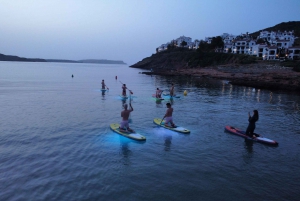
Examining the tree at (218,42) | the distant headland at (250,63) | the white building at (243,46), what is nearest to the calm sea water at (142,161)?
the distant headland at (250,63)

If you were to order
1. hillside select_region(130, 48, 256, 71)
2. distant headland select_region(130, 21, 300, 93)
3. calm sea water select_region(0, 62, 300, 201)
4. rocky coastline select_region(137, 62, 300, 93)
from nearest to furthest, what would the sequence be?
calm sea water select_region(0, 62, 300, 201), rocky coastline select_region(137, 62, 300, 93), distant headland select_region(130, 21, 300, 93), hillside select_region(130, 48, 256, 71)

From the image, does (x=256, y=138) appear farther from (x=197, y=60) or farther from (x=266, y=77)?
(x=197, y=60)

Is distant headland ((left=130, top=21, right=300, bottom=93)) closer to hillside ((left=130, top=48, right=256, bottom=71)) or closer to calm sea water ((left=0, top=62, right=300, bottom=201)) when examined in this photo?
hillside ((left=130, top=48, right=256, bottom=71))

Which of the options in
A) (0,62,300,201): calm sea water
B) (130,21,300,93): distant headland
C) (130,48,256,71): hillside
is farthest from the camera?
(130,48,256,71): hillside

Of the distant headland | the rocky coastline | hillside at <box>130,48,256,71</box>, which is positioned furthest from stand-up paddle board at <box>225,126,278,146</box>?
hillside at <box>130,48,256,71</box>

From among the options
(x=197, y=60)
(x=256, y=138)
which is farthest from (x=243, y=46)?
(x=256, y=138)

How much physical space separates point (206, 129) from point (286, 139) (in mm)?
5750

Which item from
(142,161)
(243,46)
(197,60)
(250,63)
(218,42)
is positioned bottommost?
(142,161)

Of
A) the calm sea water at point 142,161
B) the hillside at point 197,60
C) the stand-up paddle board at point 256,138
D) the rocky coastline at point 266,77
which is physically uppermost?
the hillside at point 197,60

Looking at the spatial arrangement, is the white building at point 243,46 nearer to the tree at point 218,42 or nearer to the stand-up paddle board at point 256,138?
the tree at point 218,42

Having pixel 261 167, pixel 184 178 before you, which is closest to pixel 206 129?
pixel 261 167

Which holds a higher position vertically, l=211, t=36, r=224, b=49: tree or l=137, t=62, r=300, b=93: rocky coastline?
l=211, t=36, r=224, b=49: tree

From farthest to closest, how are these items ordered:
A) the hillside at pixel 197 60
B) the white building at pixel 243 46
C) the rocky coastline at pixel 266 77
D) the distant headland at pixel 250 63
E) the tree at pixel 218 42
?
the tree at pixel 218 42 → the white building at pixel 243 46 → the hillside at pixel 197 60 → the distant headland at pixel 250 63 → the rocky coastline at pixel 266 77

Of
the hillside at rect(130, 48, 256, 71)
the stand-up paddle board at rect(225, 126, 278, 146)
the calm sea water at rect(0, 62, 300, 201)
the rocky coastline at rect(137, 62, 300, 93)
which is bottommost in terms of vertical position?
the calm sea water at rect(0, 62, 300, 201)
